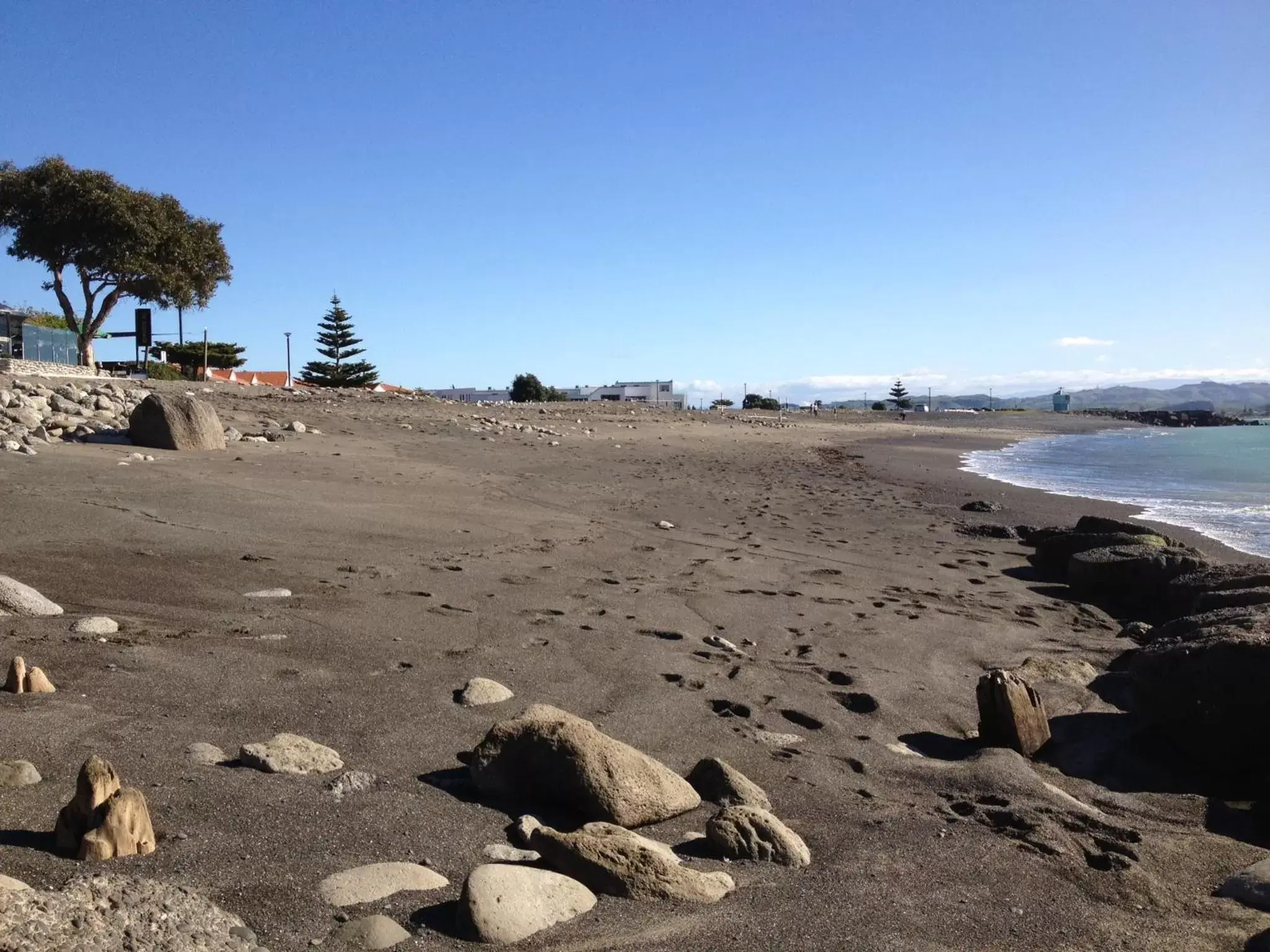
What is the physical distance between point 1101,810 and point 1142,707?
121cm

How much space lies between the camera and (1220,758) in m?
4.84

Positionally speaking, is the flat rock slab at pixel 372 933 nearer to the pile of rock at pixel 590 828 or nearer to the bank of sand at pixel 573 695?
the bank of sand at pixel 573 695

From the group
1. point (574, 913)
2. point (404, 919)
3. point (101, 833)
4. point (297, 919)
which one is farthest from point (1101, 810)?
point (101, 833)

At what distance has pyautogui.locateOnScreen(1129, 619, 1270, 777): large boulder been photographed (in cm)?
480

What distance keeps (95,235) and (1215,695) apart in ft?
113

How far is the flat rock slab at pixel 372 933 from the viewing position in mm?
2592

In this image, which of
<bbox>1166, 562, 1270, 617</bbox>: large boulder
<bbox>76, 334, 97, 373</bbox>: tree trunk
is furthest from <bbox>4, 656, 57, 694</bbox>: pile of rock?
<bbox>76, 334, 97, 373</bbox>: tree trunk

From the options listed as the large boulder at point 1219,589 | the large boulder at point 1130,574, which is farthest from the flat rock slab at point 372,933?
the large boulder at point 1130,574

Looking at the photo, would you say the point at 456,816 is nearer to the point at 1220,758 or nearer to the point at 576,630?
the point at 576,630

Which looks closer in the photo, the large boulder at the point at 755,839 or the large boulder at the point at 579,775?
the large boulder at the point at 755,839

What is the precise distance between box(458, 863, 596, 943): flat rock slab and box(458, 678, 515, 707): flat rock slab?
181cm

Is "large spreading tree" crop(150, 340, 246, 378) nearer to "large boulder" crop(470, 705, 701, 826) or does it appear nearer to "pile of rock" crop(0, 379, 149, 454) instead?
"pile of rock" crop(0, 379, 149, 454)

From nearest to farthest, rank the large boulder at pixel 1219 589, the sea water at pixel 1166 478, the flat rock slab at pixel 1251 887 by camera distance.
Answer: the flat rock slab at pixel 1251 887
the large boulder at pixel 1219 589
the sea water at pixel 1166 478

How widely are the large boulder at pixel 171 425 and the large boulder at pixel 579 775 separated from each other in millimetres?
10542
